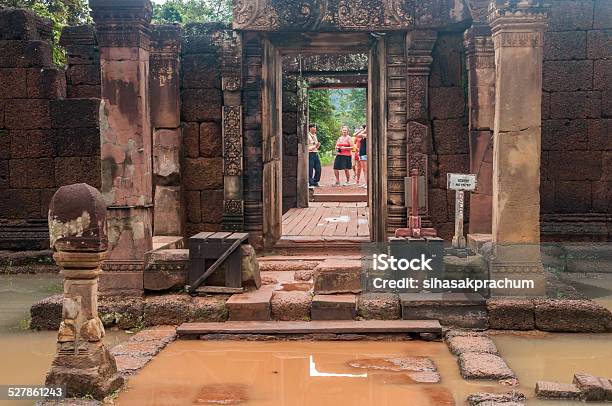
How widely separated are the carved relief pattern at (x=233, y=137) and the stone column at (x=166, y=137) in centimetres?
64

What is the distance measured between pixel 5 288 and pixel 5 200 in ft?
6.73

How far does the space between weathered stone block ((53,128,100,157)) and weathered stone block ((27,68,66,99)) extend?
56 centimetres

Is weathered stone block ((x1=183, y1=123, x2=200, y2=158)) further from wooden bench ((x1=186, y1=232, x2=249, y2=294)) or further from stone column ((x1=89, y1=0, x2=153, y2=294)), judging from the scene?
wooden bench ((x1=186, y1=232, x2=249, y2=294))

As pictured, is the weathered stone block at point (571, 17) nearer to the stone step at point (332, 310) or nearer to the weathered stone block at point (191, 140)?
the weathered stone block at point (191, 140)

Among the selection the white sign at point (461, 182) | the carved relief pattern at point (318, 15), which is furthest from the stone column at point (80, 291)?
the carved relief pattern at point (318, 15)

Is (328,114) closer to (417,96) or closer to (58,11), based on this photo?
(58,11)

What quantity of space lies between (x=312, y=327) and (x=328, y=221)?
6.01m

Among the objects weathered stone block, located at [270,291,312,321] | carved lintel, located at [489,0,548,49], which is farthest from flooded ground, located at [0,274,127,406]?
carved lintel, located at [489,0,548,49]

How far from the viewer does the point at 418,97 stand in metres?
9.34

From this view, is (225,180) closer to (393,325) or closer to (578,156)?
(393,325)

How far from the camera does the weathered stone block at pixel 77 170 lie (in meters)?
10.7

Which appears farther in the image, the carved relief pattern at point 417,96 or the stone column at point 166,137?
the stone column at point 166,137

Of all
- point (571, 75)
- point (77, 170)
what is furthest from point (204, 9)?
point (571, 75)

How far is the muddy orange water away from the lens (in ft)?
16.3
